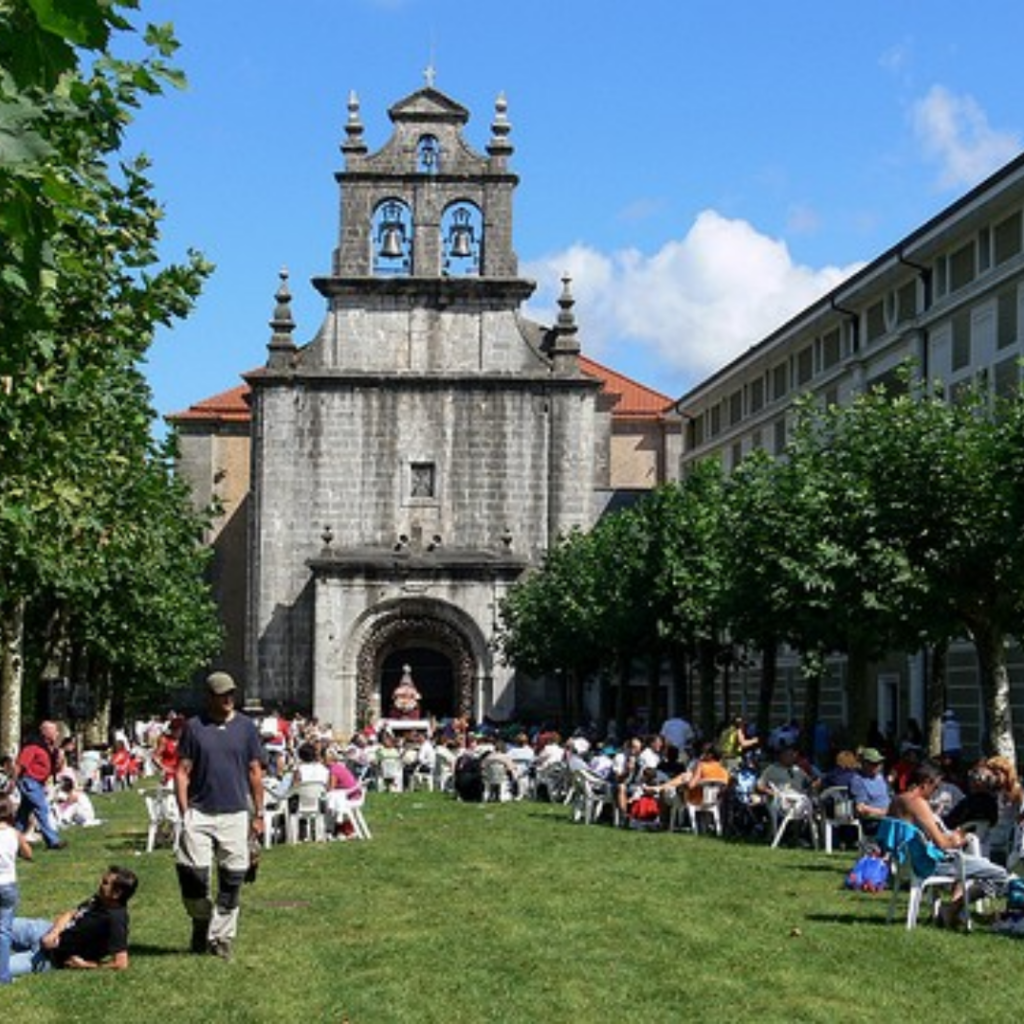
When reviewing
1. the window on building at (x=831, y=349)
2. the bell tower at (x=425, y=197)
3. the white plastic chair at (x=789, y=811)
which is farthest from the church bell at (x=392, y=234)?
the white plastic chair at (x=789, y=811)

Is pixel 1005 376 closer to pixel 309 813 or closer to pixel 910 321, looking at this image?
pixel 910 321

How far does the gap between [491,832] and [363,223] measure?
37920mm

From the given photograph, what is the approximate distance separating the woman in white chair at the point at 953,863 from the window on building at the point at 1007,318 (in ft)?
67.9

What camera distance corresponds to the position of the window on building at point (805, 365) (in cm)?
4912

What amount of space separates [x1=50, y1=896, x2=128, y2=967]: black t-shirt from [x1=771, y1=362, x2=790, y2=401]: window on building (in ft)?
133

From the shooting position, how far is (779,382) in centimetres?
5253

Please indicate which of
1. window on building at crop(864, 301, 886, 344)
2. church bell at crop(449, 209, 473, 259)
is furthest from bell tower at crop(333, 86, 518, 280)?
window on building at crop(864, 301, 886, 344)

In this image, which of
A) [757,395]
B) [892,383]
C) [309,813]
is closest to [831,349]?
[892,383]

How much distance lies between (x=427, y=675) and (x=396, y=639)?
1699 millimetres

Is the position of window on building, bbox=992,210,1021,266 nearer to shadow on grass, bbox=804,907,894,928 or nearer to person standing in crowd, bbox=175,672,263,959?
shadow on grass, bbox=804,907,894,928

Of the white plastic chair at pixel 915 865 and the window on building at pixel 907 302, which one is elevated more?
the window on building at pixel 907 302

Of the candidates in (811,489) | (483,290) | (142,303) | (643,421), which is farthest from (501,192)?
(142,303)

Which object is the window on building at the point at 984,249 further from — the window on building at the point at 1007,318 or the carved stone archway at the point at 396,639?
the carved stone archway at the point at 396,639

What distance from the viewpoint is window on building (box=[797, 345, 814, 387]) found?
4912cm
